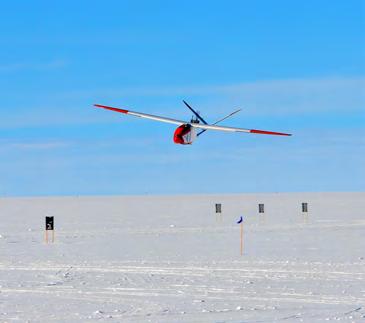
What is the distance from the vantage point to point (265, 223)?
3691 centimetres

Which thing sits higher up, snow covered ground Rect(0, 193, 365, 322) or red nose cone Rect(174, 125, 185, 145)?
red nose cone Rect(174, 125, 185, 145)

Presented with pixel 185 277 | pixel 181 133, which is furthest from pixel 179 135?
pixel 185 277

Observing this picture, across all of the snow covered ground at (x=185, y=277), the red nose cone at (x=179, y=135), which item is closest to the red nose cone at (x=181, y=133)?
the red nose cone at (x=179, y=135)

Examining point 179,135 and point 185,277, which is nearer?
point 185,277

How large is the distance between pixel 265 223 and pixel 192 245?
12.3 m

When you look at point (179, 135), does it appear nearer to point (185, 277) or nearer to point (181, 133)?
point (181, 133)

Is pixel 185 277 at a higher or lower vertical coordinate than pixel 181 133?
lower

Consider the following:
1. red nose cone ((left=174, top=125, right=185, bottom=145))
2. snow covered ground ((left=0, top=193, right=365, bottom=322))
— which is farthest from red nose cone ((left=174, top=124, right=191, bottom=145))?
snow covered ground ((left=0, top=193, right=365, bottom=322))

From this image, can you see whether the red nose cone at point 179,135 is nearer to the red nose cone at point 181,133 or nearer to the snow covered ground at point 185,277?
the red nose cone at point 181,133

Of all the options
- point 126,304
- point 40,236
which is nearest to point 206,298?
point 126,304

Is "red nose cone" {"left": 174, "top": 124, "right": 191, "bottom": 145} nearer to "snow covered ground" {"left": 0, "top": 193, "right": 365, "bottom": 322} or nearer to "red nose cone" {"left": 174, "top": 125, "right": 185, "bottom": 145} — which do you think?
"red nose cone" {"left": 174, "top": 125, "right": 185, "bottom": 145}

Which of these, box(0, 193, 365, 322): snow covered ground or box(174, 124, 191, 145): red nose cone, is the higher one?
box(174, 124, 191, 145): red nose cone

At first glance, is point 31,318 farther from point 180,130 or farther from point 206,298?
point 180,130

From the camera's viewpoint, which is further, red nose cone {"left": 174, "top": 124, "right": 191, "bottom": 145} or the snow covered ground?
red nose cone {"left": 174, "top": 124, "right": 191, "bottom": 145}
